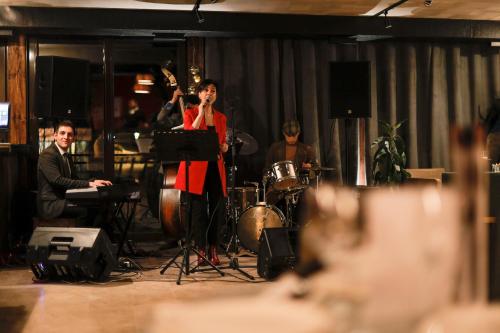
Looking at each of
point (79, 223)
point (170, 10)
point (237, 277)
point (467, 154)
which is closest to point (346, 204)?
point (467, 154)

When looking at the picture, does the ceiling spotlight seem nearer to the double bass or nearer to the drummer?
the drummer

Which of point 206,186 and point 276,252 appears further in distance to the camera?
point 206,186

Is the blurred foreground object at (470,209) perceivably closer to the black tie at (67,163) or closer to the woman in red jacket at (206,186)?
the woman in red jacket at (206,186)

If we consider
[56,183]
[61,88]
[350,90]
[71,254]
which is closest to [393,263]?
[71,254]

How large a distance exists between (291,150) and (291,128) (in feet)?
0.74

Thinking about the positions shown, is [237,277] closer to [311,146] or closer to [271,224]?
[271,224]

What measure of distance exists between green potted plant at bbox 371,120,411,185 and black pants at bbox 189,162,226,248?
2.45m

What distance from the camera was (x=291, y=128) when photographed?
7215 millimetres

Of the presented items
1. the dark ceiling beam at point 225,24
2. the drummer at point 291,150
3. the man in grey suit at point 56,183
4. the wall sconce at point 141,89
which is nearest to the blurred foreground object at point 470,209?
the man in grey suit at point 56,183

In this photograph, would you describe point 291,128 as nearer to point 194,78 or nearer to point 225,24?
point 194,78

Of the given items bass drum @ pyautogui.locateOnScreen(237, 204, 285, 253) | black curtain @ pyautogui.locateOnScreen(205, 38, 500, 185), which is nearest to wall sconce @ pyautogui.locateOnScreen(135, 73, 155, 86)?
black curtain @ pyautogui.locateOnScreen(205, 38, 500, 185)

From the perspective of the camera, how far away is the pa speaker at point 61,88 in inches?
259

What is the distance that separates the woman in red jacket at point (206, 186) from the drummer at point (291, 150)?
1401 mm

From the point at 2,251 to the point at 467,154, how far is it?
19.9 ft
